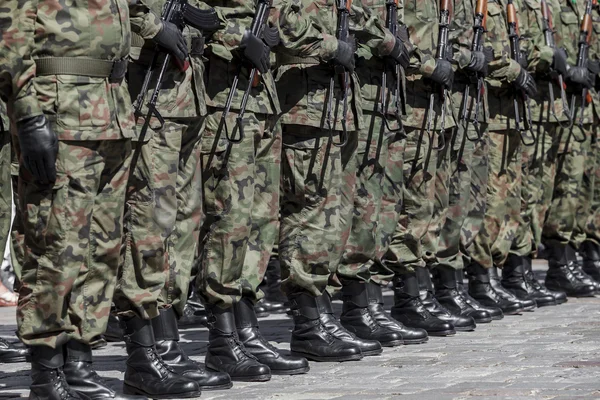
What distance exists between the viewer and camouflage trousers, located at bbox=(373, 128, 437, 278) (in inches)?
311

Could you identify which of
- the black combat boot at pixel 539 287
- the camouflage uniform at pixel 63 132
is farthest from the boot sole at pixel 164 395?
the black combat boot at pixel 539 287

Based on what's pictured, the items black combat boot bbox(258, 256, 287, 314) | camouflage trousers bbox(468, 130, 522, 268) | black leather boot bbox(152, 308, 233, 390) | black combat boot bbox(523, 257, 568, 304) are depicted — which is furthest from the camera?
black combat boot bbox(523, 257, 568, 304)

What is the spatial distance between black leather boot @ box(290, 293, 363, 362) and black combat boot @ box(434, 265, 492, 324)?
6.10 ft

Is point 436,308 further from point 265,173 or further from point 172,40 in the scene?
point 172,40

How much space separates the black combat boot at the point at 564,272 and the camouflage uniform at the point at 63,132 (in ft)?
19.8

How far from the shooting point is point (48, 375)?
16.3ft

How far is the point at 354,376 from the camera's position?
6.09 m

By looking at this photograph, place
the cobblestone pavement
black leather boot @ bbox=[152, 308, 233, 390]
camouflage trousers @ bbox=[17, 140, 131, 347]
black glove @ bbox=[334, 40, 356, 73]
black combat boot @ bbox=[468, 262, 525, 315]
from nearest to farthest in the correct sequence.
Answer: camouflage trousers @ bbox=[17, 140, 131, 347] < the cobblestone pavement < black leather boot @ bbox=[152, 308, 233, 390] < black glove @ bbox=[334, 40, 356, 73] < black combat boot @ bbox=[468, 262, 525, 315]

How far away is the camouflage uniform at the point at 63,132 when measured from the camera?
477 cm

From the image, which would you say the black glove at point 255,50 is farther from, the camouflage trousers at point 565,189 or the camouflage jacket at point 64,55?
the camouflage trousers at point 565,189

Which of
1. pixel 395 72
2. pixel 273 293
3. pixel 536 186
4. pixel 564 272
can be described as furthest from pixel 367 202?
pixel 564 272

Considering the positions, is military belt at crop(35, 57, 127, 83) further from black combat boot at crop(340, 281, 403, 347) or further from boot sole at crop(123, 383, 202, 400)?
black combat boot at crop(340, 281, 403, 347)

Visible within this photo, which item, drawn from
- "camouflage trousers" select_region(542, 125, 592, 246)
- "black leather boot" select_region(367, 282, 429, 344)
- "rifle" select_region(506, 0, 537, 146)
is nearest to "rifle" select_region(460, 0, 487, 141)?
"rifle" select_region(506, 0, 537, 146)

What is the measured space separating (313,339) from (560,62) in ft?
13.5
